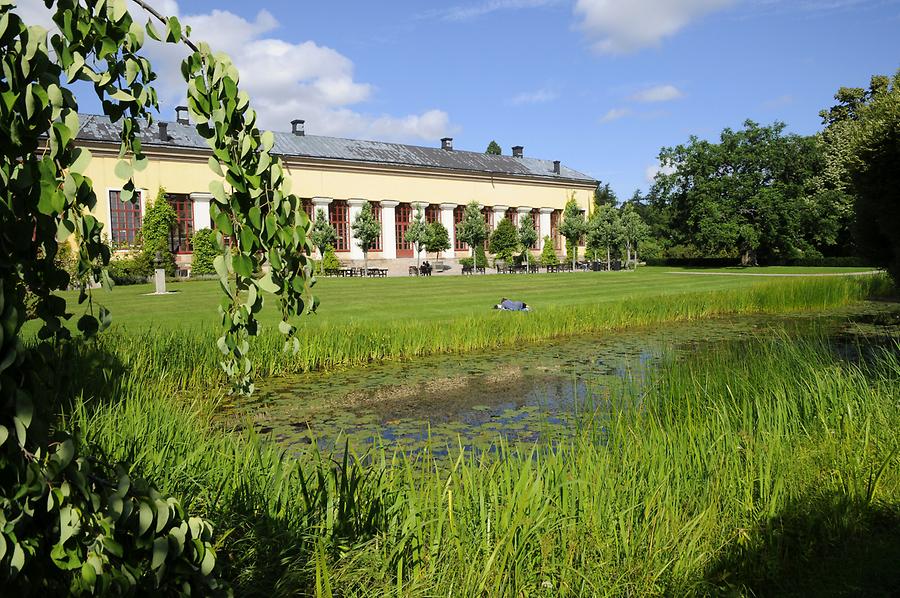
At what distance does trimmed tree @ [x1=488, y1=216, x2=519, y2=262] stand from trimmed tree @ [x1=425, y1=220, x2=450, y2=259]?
3.59 m

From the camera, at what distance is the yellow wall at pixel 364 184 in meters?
35.8

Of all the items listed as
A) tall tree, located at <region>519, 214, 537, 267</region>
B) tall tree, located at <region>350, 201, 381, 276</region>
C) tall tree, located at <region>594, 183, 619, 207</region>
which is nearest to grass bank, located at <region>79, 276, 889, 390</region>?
tall tree, located at <region>350, 201, 381, 276</region>

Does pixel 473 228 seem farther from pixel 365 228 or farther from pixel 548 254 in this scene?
pixel 548 254

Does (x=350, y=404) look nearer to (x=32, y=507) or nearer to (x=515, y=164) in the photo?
(x=32, y=507)

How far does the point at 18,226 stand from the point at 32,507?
0.61m

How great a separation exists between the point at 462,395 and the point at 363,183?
39674 mm

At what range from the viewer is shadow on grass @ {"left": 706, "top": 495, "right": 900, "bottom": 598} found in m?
3.59

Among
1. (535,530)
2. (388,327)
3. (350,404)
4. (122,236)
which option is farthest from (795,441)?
(122,236)

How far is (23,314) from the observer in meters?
1.40

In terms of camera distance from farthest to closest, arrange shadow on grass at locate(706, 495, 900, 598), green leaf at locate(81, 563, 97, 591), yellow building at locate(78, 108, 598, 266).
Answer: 1. yellow building at locate(78, 108, 598, 266)
2. shadow on grass at locate(706, 495, 900, 598)
3. green leaf at locate(81, 563, 97, 591)

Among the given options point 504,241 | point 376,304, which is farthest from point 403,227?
point 376,304

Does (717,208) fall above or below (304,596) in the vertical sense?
above

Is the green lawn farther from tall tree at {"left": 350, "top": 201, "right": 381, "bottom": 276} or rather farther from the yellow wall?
tall tree at {"left": 350, "top": 201, "right": 381, "bottom": 276}

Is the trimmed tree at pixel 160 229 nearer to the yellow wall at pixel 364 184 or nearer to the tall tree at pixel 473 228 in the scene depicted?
the yellow wall at pixel 364 184
